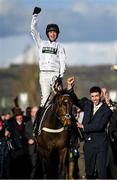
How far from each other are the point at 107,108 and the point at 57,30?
8.83ft

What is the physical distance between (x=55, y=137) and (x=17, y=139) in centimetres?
350

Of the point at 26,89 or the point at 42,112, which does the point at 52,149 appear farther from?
the point at 26,89

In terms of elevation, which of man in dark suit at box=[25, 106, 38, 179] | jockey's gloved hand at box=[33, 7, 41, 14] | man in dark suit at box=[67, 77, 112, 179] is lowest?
man in dark suit at box=[25, 106, 38, 179]

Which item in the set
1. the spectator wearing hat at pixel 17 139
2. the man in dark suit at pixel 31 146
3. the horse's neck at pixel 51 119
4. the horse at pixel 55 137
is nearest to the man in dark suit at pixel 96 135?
the horse at pixel 55 137

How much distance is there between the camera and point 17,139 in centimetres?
2261

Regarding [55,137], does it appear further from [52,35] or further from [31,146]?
[31,146]

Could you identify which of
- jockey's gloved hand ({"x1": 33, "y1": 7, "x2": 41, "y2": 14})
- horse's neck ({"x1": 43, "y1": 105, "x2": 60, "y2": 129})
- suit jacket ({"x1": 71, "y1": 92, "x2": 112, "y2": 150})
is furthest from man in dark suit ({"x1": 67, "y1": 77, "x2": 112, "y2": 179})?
jockey's gloved hand ({"x1": 33, "y1": 7, "x2": 41, "y2": 14})

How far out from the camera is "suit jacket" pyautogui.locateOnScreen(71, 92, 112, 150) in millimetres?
17766

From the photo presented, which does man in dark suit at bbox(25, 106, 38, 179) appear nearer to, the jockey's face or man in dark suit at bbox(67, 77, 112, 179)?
the jockey's face

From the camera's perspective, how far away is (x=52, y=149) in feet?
63.3

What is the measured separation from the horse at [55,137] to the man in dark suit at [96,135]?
93cm

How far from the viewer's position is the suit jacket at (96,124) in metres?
17.8

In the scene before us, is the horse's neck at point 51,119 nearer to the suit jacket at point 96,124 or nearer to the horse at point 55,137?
the horse at point 55,137

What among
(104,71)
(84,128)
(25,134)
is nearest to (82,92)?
(104,71)
